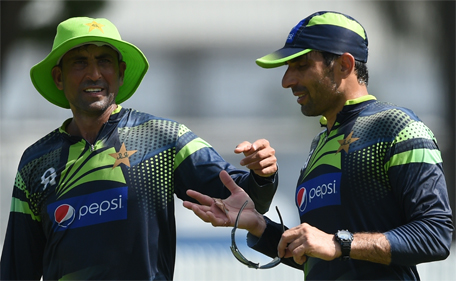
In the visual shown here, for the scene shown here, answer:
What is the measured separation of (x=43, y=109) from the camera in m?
13.6

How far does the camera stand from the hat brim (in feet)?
14.2

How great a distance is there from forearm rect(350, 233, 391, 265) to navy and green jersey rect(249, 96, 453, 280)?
0.04 metres

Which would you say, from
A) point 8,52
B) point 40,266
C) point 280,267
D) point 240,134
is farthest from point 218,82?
point 40,266

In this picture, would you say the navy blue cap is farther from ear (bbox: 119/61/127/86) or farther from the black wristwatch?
the black wristwatch

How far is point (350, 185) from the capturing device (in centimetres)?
386

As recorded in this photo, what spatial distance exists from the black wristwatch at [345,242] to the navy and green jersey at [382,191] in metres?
0.19

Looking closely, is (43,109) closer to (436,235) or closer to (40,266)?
(40,266)

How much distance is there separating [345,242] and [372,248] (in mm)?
127

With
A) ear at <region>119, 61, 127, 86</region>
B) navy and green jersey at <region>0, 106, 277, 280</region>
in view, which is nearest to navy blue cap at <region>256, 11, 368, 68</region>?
navy and green jersey at <region>0, 106, 277, 280</region>

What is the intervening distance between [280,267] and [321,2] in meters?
6.42

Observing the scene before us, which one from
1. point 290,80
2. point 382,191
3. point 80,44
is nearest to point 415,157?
point 382,191

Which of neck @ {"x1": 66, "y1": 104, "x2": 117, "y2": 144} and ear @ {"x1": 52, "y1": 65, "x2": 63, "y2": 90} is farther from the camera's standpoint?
ear @ {"x1": 52, "y1": 65, "x2": 63, "y2": 90}

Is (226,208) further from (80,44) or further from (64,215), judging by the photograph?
(80,44)

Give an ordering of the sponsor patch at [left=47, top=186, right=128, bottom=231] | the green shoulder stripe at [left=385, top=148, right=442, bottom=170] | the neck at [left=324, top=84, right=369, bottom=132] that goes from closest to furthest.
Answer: the green shoulder stripe at [left=385, top=148, right=442, bottom=170] < the sponsor patch at [left=47, top=186, right=128, bottom=231] < the neck at [left=324, top=84, right=369, bottom=132]
